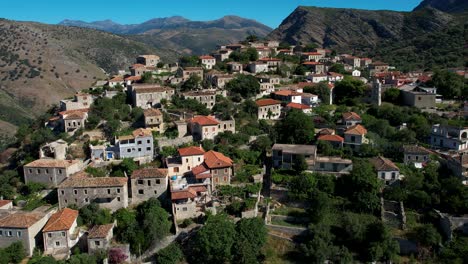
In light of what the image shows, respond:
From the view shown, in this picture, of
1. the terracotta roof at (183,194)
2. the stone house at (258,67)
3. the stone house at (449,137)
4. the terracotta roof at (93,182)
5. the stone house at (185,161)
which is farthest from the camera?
the stone house at (258,67)

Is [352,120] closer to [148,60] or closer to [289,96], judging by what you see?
[289,96]

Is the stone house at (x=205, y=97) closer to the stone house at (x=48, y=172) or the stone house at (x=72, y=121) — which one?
the stone house at (x=72, y=121)

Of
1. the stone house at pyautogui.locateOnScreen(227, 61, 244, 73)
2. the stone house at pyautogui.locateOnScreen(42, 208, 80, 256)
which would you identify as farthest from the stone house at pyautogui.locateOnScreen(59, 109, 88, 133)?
the stone house at pyautogui.locateOnScreen(227, 61, 244, 73)

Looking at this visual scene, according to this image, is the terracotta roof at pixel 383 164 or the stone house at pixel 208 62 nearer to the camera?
the terracotta roof at pixel 383 164

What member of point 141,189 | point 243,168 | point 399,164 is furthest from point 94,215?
point 399,164

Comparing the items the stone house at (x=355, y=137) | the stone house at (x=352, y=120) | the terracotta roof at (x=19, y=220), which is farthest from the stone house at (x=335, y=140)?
the terracotta roof at (x=19, y=220)

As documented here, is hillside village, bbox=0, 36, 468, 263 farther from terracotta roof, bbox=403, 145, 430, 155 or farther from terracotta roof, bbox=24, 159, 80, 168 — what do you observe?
terracotta roof, bbox=403, 145, 430, 155

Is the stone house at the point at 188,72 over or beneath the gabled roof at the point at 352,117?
over

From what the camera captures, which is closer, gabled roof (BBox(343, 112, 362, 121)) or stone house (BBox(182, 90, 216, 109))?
gabled roof (BBox(343, 112, 362, 121))
